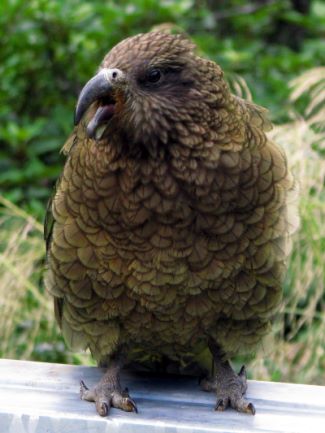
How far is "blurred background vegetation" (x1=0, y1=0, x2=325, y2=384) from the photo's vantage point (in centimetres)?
359

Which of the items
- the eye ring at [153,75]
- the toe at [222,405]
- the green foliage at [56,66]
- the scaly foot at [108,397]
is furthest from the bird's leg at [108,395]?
the green foliage at [56,66]

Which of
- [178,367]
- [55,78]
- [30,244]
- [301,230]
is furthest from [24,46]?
[178,367]

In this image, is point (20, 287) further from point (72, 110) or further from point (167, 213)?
point (167, 213)

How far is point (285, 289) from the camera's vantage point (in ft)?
12.0

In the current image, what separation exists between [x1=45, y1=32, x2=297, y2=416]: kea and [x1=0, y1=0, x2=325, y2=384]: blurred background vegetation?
16.0 inches

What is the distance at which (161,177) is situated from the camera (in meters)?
2.43

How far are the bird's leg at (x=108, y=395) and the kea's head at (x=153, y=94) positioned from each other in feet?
2.18

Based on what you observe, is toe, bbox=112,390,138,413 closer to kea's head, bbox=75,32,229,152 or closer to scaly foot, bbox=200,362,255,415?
scaly foot, bbox=200,362,255,415

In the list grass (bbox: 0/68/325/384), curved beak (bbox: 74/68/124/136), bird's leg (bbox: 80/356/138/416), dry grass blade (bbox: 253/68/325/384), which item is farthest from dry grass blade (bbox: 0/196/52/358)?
curved beak (bbox: 74/68/124/136)

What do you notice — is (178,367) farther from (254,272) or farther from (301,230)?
(301,230)

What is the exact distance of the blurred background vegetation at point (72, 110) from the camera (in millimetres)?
3594

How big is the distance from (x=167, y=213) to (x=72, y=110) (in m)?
2.13

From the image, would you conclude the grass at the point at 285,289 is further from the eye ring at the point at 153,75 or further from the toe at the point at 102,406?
the eye ring at the point at 153,75

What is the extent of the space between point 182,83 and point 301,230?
54.0 inches
